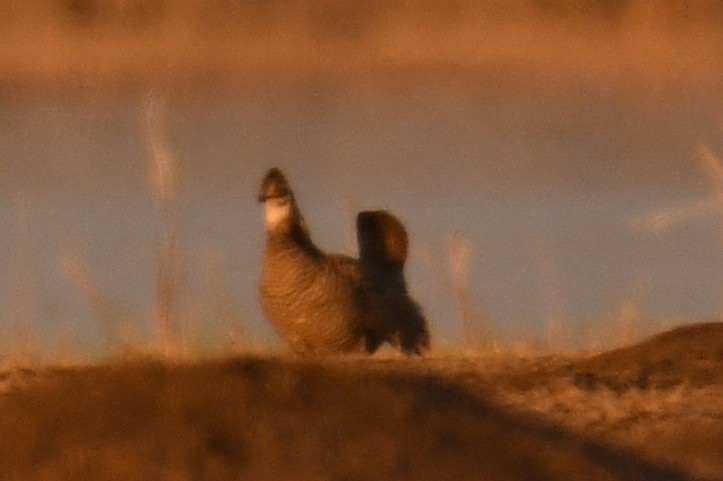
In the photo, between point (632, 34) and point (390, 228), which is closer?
point (390, 228)

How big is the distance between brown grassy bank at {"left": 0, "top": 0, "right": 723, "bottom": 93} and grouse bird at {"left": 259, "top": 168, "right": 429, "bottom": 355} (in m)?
12.0

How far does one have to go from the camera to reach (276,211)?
1004cm

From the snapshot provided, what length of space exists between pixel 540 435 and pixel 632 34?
1702cm

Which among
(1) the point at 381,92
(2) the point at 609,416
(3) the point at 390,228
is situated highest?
(1) the point at 381,92

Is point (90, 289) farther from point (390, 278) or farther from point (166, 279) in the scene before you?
point (390, 278)

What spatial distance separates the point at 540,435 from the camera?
632 centimetres

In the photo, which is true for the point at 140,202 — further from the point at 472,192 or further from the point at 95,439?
the point at 95,439

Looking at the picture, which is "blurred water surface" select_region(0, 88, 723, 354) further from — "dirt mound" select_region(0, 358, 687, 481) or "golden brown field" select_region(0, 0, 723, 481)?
"dirt mound" select_region(0, 358, 687, 481)

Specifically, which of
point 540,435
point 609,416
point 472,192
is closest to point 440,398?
point 540,435

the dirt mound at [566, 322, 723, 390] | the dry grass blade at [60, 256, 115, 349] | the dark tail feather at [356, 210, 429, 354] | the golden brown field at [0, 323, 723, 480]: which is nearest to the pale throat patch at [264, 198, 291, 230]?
the dark tail feather at [356, 210, 429, 354]

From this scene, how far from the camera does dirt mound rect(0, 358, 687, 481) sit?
226 inches

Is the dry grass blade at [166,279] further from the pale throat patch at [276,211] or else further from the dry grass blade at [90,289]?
the pale throat patch at [276,211]

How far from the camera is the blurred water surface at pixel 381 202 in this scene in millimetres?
11141

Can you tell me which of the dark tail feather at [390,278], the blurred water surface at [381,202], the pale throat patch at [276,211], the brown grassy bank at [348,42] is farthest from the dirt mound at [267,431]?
the brown grassy bank at [348,42]
